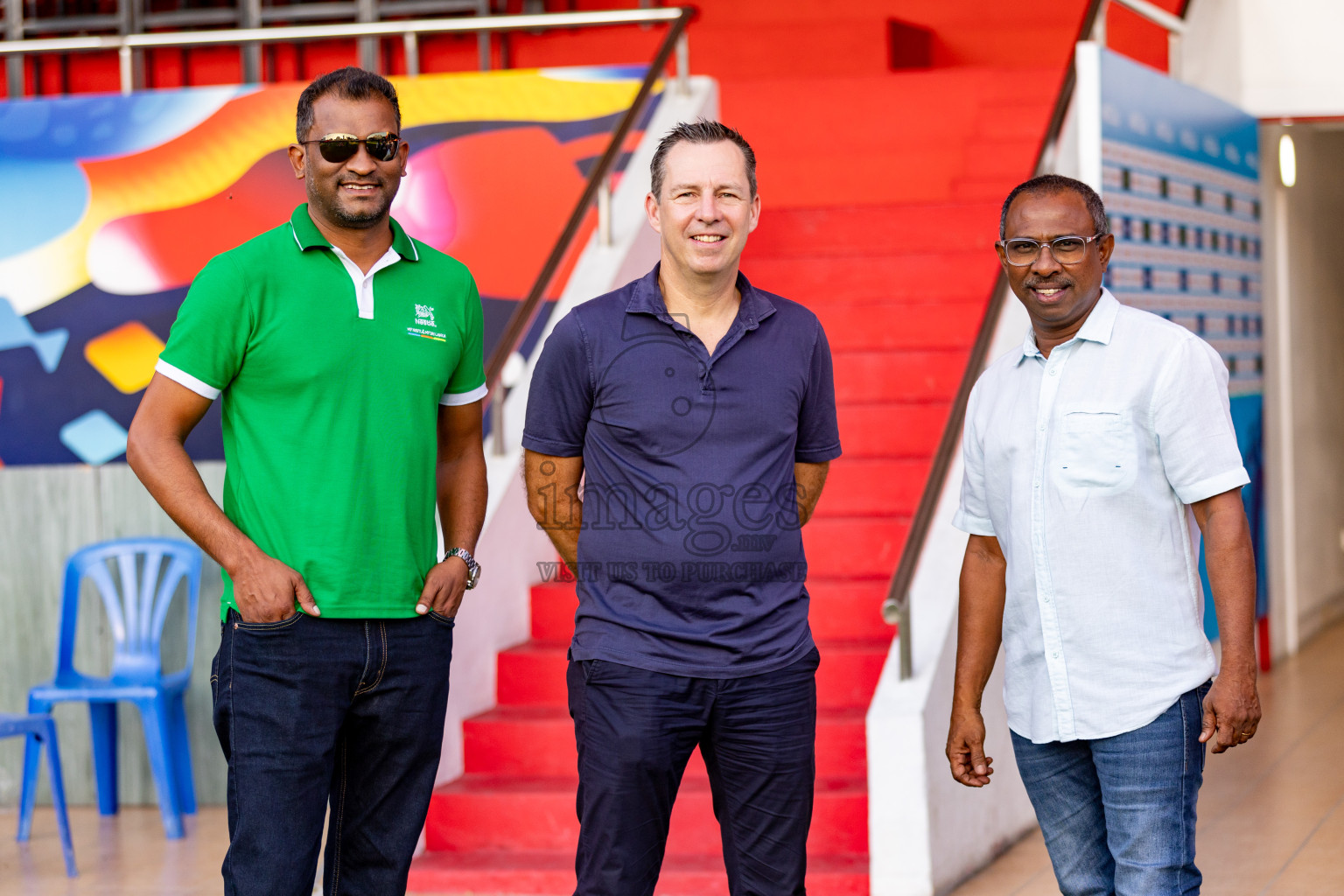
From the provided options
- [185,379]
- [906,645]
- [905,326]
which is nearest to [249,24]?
[905,326]

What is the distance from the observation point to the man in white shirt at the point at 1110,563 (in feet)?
8.20

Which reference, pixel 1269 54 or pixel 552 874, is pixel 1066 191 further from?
pixel 1269 54

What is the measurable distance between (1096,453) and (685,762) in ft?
2.92

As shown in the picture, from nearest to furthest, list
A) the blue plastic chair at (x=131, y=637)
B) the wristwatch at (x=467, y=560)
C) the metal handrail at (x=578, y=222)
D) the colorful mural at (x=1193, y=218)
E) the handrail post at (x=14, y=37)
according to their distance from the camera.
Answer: the wristwatch at (x=467, y=560) → the metal handrail at (x=578, y=222) → the blue plastic chair at (x=131, y=637) → the colorful mural at (x=1193, y=218) → the handrail post at (x=14, y=37)

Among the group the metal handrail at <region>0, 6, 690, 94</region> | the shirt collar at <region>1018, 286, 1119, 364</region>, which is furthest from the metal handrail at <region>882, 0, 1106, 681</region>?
the metal handrail at <region>0, 6, 690, 94</region>

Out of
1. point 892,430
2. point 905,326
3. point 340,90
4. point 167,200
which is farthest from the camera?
point 167,200

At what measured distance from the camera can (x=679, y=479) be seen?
101 inches

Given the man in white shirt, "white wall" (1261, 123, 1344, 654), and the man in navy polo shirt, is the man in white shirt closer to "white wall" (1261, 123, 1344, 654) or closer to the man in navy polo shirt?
the man in navy polo shirt

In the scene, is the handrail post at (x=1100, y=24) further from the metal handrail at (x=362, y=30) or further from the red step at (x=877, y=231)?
the metal handrail at (x=362, y=30)

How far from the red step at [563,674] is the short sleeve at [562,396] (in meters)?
2.51

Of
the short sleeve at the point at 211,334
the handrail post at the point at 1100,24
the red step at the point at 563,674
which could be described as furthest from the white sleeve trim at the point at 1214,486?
the handrail post at the point at 1100,24

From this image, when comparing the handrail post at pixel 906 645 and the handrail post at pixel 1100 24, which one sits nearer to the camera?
the handrail post at pixel 906 645

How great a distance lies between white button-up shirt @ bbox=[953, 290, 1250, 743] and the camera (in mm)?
2518

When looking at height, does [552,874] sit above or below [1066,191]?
below
